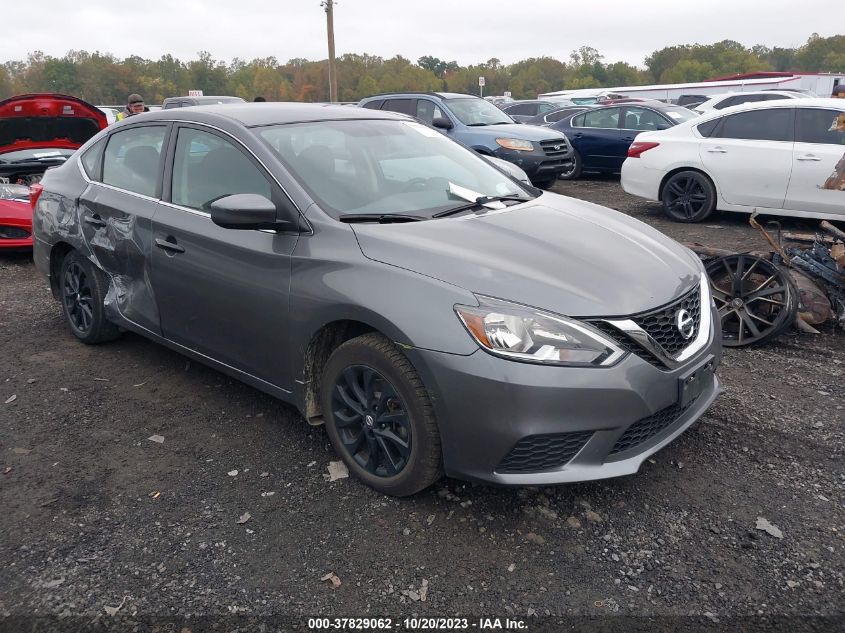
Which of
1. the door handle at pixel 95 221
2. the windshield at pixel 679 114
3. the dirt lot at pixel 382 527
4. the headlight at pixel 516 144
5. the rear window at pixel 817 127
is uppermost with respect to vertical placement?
the windshield at pixel 679 114

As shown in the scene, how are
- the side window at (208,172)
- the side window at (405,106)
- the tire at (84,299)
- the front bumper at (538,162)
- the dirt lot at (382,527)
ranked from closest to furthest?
the dirt lot at (382,527) < the side window at (208,172) < the tire at (84,299) < the front bumper at (538,162) < the side window at (405,106)

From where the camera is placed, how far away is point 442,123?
1127 centimetres

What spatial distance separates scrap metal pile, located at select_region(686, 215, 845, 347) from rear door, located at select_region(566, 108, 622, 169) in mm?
8169

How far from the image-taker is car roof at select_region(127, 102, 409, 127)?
12.5ft

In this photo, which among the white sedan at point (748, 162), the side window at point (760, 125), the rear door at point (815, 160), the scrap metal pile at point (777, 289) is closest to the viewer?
the scrap metal pile at point (777, 289)

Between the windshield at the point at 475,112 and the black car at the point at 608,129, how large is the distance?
1554mm

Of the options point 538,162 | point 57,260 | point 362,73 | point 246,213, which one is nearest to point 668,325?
point 246,213

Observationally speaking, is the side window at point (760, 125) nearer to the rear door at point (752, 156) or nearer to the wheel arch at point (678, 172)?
the rear door at point (752, 156)

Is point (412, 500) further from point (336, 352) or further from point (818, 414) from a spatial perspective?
point (818, 414)

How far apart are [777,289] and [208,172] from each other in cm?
372

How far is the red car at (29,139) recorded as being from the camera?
26.4 ft

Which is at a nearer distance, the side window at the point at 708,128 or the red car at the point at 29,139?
the red car at the point at 29,139

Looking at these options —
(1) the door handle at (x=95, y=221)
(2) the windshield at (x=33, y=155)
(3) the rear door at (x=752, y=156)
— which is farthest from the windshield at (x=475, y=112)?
(1) the door handle at (x=95, y=221)

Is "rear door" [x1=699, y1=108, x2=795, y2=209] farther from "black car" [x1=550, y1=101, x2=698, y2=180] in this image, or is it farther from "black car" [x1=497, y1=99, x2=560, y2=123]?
"black car" [x1=497, y1=99, x2=560, y2=123]
